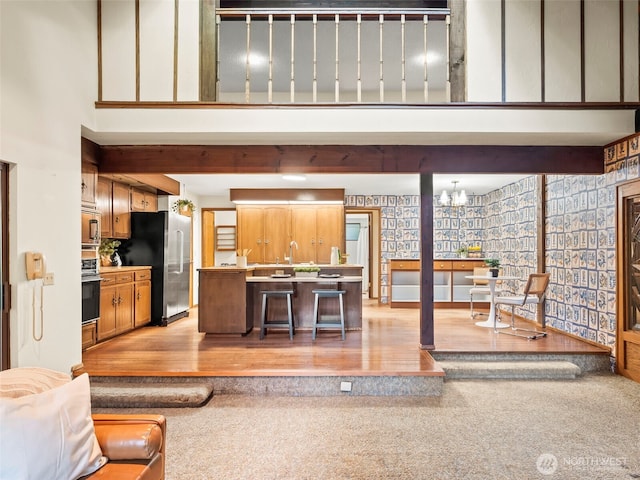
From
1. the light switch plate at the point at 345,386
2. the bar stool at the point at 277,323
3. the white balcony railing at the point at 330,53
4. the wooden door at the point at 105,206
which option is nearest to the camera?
the light switch plate at the point at 345,386

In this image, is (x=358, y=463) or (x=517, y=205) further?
(x=517, y=205)

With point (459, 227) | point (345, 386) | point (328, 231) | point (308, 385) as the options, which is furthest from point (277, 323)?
point (459, 227)

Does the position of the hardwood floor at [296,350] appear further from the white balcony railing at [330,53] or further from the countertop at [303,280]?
the white balcony railing at [330,53]

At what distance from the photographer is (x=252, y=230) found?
7949 millimetres

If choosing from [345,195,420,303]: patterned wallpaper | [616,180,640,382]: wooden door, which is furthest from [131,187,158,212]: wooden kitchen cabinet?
[616,180,640,382]: wooden door

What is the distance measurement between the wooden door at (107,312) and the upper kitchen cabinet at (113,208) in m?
0.80

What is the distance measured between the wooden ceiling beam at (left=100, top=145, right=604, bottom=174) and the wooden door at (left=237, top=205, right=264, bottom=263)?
12.1 feet

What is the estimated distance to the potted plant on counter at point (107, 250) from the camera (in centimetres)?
541

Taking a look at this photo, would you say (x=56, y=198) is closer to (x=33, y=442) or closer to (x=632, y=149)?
(x=33, y=442)

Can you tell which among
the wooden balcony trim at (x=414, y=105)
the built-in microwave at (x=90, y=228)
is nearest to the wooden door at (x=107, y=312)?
the built-in microwave at (x=90, y=228)

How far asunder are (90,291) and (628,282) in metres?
5.59

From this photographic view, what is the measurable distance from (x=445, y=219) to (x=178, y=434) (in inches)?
264

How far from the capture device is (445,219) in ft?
26.9

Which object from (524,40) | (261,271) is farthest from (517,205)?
(261,271)
